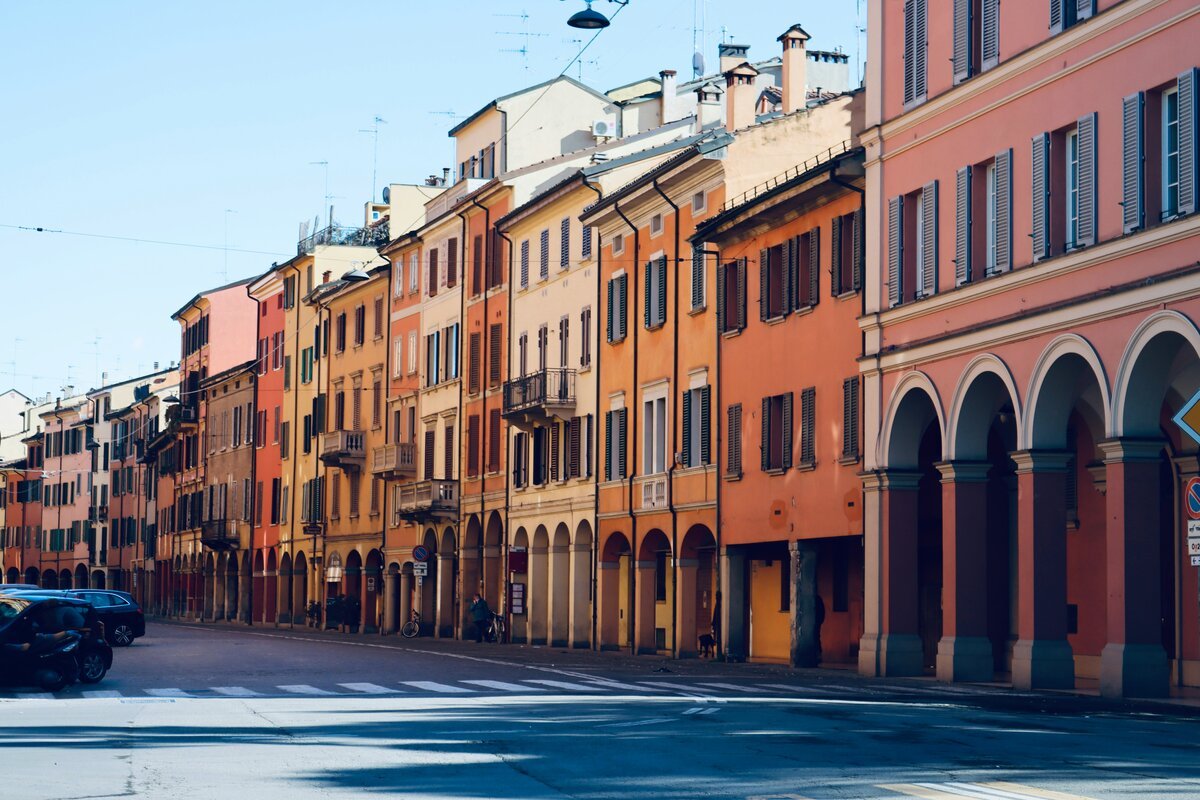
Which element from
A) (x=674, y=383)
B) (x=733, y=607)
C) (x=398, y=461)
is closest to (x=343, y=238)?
(x=398, y=461)

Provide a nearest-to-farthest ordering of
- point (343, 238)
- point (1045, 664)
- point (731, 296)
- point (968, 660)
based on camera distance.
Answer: point (1045, 664) < point (968, 660) < point (731, 296) < point (343, 238)

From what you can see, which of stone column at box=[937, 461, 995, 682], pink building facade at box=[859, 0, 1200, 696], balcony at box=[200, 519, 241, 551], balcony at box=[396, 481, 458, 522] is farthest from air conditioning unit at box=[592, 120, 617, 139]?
balcony at box=[200, 519, 241, 551]

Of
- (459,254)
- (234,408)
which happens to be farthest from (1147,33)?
(234,408)

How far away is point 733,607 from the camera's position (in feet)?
136

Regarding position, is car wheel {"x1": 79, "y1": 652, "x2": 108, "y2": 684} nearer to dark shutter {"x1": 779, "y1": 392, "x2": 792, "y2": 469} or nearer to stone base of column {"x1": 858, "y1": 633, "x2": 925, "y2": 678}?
stone base of column {"x1": 858, "y1": 633, "x2": 925, "y2": 678}

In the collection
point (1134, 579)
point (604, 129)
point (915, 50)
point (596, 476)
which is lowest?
point (1134, 579)

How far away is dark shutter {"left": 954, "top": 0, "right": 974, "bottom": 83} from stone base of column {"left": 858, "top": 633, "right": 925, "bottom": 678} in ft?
30.8

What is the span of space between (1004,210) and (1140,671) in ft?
25.2

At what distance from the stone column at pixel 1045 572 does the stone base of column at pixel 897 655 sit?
14.1ft

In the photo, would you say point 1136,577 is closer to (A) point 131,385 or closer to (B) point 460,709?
(B) point 460,709

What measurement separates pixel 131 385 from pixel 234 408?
32.9 meters

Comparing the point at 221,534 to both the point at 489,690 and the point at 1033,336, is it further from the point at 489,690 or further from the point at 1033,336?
the point at 1033,336

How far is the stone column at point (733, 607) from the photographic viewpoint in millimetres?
41344

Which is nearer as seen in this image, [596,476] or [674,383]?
[674,383]
